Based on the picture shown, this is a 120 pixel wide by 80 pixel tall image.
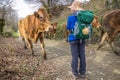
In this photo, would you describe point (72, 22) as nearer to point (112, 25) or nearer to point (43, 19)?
point (43, 19)

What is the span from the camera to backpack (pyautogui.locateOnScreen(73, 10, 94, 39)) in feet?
21.1

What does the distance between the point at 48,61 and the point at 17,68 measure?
1940mm

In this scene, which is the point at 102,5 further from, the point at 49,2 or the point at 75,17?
the point at 49,2

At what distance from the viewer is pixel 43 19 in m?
9.14

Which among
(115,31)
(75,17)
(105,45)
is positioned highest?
(75,17)

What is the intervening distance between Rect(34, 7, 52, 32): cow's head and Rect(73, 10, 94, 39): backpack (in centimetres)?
258

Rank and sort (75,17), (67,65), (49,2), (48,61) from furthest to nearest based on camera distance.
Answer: (49,2), (48,61), (67,65), (75,17)

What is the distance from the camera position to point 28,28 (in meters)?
10.4

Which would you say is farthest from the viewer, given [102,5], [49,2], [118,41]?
[49,2]

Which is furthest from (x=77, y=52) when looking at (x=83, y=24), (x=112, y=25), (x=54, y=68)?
(x=112, y=25)

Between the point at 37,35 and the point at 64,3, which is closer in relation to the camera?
the point at 37,35

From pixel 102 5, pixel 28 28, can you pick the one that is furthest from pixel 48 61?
pixel 102 5

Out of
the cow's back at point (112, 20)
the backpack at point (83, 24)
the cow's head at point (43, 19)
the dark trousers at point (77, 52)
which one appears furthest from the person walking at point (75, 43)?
the cow's back at point (112, 20)

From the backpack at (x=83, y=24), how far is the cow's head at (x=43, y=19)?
8.46ft
